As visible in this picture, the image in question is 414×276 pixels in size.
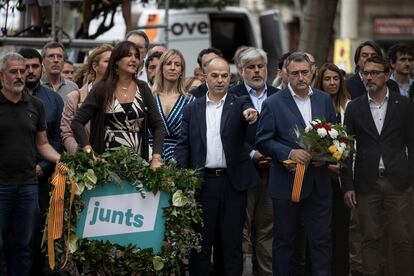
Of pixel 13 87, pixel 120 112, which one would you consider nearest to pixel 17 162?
pixel 13 87

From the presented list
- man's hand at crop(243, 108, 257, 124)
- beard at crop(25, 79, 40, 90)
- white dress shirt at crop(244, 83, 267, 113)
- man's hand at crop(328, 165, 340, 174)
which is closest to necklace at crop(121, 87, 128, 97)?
man's hand at crop(243, 108, 257, 124)

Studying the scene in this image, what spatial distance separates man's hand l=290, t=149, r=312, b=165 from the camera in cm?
1041

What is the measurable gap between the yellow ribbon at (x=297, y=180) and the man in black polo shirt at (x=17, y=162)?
7.04ft

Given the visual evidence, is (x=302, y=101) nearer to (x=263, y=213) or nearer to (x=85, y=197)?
(x=263, y=213)

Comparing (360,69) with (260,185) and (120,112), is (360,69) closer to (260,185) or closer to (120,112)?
(260,185)

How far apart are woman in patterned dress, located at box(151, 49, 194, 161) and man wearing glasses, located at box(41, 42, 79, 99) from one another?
48.2 inches

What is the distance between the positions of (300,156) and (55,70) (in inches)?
135

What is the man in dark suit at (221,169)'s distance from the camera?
35.4 feet

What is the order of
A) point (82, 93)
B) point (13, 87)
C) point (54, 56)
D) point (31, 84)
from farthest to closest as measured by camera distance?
point (54, 56), point (31, 84), point (82, 93), point (13, 87)

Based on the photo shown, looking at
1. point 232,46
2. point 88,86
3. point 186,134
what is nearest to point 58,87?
point 88,86

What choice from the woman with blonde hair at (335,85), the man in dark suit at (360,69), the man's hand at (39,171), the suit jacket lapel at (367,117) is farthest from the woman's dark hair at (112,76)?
the man in dark suit at (360,69)

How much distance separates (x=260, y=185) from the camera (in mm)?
11797

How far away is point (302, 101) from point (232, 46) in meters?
13.5

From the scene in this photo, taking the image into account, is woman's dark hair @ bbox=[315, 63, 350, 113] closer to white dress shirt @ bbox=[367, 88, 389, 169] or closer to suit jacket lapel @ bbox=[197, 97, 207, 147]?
white dress shirt @ bbox=[367, 88, 389, 169]
